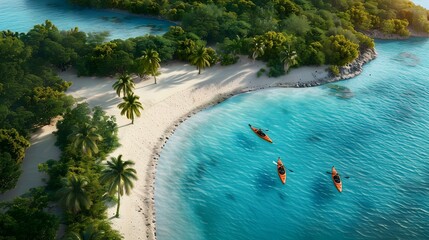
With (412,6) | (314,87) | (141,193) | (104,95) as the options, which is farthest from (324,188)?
(412,6)

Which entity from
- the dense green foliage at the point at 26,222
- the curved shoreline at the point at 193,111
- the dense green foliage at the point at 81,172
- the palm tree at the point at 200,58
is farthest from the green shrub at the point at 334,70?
the dense green foliage at the point at 26,222

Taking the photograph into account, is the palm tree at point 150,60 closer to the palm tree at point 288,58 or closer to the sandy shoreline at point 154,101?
the sandy shoreline at point 154,101

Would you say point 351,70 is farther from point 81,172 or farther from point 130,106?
point 81,172

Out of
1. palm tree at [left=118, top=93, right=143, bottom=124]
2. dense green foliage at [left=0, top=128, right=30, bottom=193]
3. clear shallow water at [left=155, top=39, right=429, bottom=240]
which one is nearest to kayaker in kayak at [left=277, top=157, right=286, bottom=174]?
clear shallow water at [left=155, top=39, right=429, bottom=240]

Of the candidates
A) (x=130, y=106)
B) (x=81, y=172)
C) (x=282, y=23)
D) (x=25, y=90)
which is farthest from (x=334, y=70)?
(x=25, y=90)

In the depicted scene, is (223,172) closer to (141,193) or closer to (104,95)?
(141,193)

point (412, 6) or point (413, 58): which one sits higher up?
point (412, 6)

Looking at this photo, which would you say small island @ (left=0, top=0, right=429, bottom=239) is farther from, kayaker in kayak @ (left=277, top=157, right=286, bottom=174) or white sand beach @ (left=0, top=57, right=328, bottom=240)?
kayaker in kayak @ (left=277, top=157, right=286, bottom=174)

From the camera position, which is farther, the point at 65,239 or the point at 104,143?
the point at 104,143
